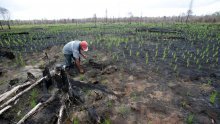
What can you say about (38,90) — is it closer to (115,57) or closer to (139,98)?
(139,98)

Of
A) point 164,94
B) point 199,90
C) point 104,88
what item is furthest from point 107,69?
point 199,90

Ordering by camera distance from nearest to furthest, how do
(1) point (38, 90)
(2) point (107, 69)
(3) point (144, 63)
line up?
(1) point (38, 90) < (2) point (107, 69) < (3) point (144, 63)

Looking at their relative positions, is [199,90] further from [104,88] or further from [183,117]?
[104,88]

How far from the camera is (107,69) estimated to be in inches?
249

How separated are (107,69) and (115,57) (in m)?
1.96

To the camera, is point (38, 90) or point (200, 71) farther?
point (200, 71)

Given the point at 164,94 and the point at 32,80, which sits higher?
the point at 32,80

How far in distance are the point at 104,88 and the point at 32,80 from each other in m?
2.24

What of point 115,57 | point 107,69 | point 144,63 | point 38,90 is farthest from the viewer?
point 115,57

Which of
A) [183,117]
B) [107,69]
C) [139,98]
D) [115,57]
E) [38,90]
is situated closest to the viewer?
[183,117]

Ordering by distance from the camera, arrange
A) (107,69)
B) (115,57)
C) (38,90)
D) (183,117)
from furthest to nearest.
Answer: (115,57) → (107,69) → (38,90) → (183,117)

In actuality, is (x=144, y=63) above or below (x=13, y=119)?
above

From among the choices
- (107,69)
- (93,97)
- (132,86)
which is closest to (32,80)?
(93,97)

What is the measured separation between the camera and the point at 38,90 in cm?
492
